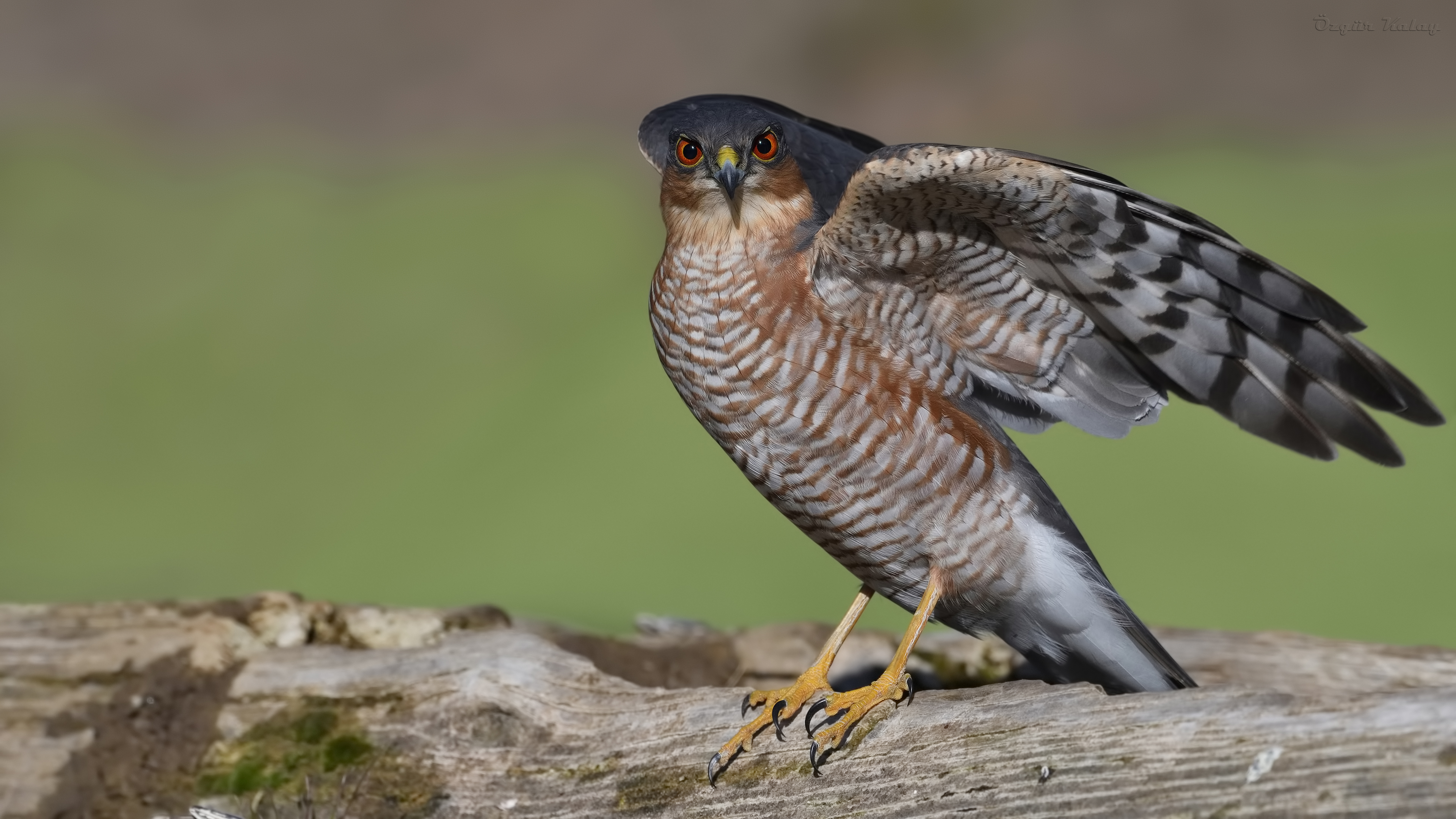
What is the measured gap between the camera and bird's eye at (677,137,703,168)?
308cm

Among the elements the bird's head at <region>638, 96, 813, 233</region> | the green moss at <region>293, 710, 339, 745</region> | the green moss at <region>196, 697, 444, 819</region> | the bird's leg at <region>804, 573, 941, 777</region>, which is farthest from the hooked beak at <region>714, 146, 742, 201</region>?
the green moss at <region>293, 710, 339, 745</region>

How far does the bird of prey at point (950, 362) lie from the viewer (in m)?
2.89

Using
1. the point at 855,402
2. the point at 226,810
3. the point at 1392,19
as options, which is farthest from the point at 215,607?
the point at 1392,19

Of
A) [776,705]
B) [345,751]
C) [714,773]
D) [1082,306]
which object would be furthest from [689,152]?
[345,751]

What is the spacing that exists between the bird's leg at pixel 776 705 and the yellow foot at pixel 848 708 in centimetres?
7

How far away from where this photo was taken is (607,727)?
3340mm

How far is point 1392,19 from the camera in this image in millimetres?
9039

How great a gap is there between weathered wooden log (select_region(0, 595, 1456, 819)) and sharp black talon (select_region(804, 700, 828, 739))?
34 mm

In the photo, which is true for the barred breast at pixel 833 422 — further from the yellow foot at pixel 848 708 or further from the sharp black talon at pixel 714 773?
the sharp black talon at pixel 714 773

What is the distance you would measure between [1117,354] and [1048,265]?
365 millimetres

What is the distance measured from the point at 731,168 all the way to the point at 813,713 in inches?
53.8

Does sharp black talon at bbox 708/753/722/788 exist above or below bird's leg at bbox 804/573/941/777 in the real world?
below

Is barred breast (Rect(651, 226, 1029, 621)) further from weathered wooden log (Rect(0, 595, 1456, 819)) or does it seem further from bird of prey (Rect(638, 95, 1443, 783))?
weathered wooden log (Rect(0, 595, 1456, 819))

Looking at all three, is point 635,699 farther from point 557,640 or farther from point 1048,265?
point 1048,265
